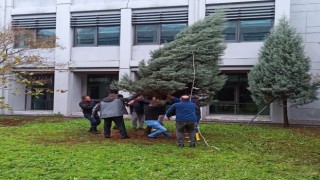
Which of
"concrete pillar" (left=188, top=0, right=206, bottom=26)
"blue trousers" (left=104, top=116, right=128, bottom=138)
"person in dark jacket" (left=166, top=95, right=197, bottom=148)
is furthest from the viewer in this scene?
"concrete pillar" (left=188, top=0, right=206, bottom=26)

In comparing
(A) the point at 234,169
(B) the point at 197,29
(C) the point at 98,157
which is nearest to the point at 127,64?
(B) the point at 197,29

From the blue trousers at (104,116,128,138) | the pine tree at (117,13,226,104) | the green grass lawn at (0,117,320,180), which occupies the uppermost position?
the pine tree at (117,13,226,104)

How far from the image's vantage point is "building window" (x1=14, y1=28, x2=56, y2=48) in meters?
21.5

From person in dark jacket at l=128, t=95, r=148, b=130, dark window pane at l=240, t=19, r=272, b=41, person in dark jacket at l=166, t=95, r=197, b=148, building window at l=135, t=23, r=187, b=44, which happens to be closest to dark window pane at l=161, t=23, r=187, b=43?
building window at l=135, t=23, r=187, b=44

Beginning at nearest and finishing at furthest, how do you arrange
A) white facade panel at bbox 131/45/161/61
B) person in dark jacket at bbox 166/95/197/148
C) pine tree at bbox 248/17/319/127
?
person in dark jacket at bbox 166/95/197/148
pine tree at bbox 248/17/319/127
white facade panel at bbox 131/45/161/61

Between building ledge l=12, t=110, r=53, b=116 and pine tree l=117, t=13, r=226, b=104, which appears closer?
pine tree l=117, t=13, r=226, b=104

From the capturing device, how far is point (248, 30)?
21656 mm

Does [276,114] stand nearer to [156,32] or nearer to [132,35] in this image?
[156,32]

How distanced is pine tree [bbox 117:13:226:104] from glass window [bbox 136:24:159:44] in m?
9.67

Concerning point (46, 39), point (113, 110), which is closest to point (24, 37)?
point (46, 39)

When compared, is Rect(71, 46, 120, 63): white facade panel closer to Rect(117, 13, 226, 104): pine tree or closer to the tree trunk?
the tree trunk

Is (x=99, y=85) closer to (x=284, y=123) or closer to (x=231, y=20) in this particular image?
(x=231, y=20)

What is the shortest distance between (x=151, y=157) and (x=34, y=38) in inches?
622

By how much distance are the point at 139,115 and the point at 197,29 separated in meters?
3.98
